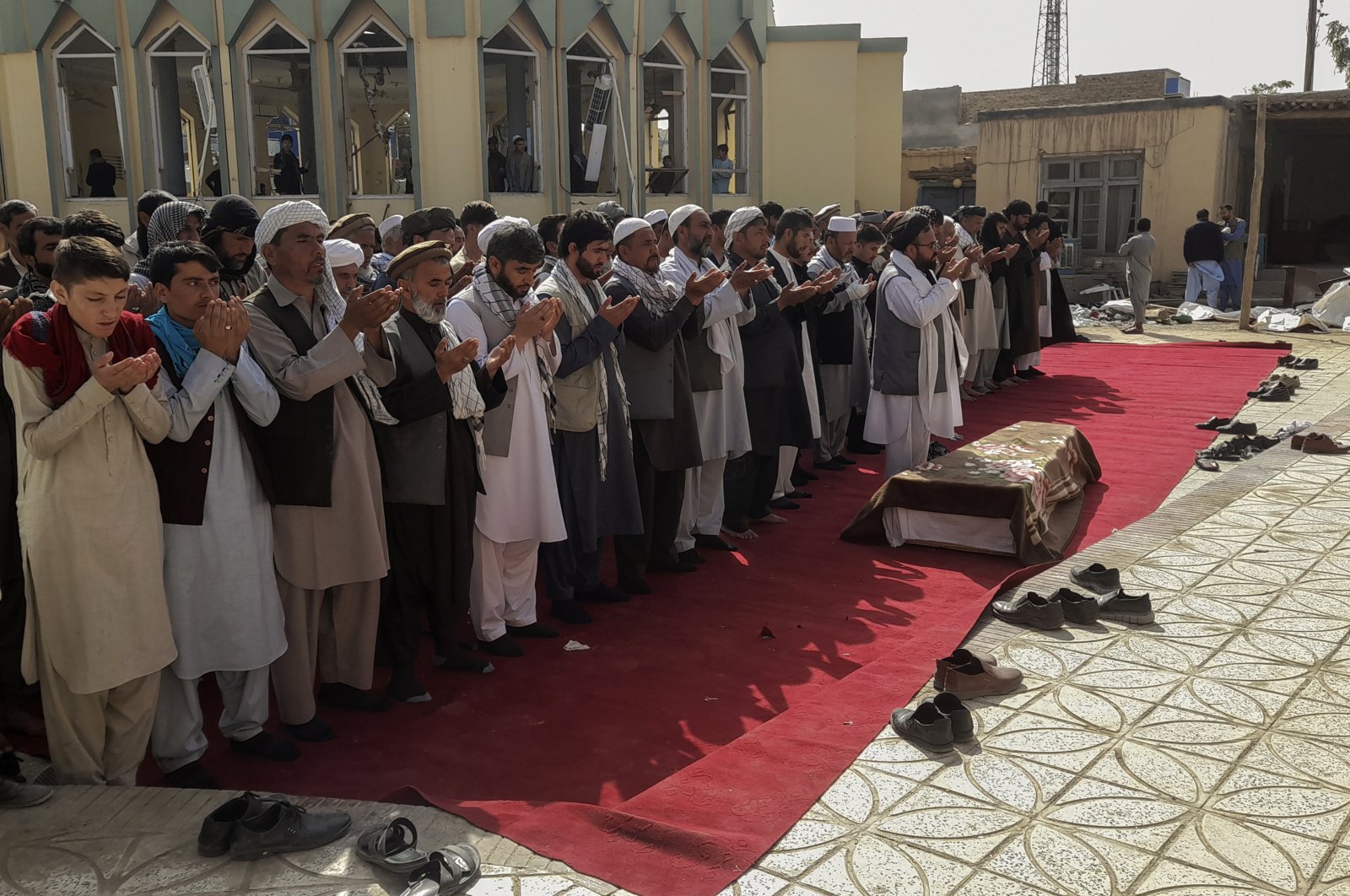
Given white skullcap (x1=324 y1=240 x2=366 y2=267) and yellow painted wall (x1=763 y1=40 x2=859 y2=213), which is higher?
yellow painted wall (x1=763 y1=40 x2=859 y2=213)

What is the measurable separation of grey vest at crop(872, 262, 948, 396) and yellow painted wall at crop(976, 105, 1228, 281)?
46.6ft

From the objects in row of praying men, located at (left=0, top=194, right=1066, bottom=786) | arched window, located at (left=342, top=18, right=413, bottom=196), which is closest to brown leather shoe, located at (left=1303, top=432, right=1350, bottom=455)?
row of praying men, located at (left=0, top=194, right=1066, bottom=786)

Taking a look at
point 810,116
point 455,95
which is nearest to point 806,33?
point 810,116

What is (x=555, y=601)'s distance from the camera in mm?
4789

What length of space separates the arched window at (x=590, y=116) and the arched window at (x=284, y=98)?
112 inches

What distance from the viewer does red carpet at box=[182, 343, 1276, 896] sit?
291cm

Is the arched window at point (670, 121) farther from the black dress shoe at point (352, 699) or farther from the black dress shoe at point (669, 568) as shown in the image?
the black dress shoe at point (352, 699)

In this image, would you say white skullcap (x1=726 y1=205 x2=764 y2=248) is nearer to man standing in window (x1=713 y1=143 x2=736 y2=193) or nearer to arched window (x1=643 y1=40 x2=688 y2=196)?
arched window (x1=643 y1=40 x2=688 y2=196)

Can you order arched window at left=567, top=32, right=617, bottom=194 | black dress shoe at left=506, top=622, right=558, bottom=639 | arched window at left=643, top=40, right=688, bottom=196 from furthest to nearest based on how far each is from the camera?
arched window at left=643, top=40, right=688, bottom=196
arched window at left=567, top=32, right=617, bottom=194
black dress shoe at left=506, top=622, right=558, bottom=639

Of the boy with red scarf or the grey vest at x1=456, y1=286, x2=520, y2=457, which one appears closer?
the boy with red scarf

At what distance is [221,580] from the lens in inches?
131

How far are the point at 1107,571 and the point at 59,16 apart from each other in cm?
1186

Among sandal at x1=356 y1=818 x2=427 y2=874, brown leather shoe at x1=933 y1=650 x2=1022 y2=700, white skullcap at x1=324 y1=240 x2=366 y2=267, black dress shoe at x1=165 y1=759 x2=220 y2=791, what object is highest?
white skullcap at x1=324 y1=240 x2=366 y2=267

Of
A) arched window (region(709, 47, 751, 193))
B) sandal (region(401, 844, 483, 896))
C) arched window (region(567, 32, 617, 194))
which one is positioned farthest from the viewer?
arched window (region(709, 47, 751, 193))
